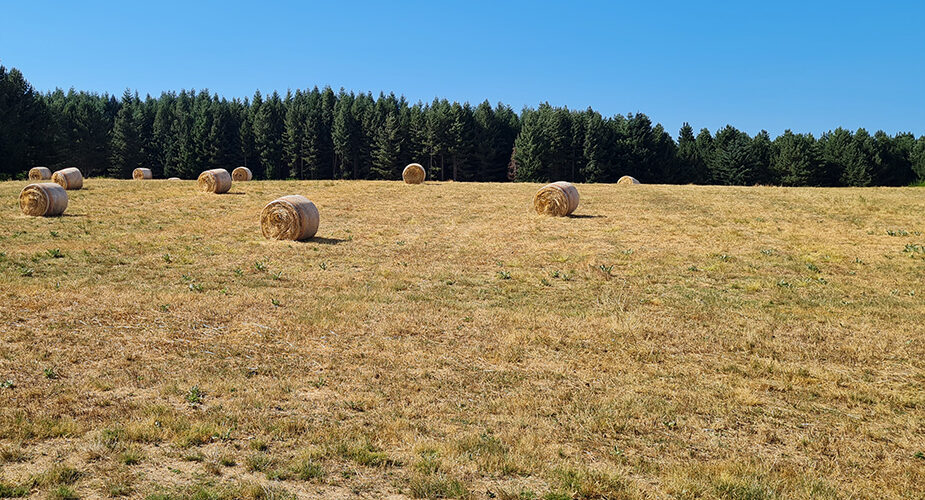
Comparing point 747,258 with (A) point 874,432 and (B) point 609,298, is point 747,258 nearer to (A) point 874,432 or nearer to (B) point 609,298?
(B) point 609,298

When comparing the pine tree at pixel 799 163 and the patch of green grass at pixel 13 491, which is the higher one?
the pine tree at pixel 799 163

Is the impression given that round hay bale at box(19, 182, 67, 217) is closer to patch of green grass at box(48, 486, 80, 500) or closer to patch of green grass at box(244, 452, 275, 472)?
patch of green grass at box(48, 486, 80, 500)

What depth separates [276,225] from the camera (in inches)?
920

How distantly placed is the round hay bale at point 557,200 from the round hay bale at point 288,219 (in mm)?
11918

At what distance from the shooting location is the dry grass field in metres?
6.15

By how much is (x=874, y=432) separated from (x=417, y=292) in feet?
32.1

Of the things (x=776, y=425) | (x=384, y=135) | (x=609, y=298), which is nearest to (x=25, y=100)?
(x=384, y=135)

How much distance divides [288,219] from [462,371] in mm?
15596

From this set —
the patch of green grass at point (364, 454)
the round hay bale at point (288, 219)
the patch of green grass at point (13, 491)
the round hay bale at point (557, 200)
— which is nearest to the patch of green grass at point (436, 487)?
the patch of green grass at point (364, 454)

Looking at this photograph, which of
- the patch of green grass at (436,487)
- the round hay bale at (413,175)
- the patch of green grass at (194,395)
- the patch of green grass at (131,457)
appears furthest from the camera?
the round hay bale at (413,175)

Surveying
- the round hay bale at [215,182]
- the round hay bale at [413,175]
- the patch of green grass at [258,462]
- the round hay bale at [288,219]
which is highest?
the round hay bale at [413,175]

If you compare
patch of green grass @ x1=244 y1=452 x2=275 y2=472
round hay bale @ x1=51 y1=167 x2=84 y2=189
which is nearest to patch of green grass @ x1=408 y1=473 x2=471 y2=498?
patch of green grass @ x1=244 y1=452 x2=275 y2=472

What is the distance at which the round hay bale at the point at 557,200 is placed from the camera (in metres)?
29.9

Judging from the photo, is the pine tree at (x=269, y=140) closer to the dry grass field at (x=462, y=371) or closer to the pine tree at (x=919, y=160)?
the dry grass field at (x=462, y=371)
